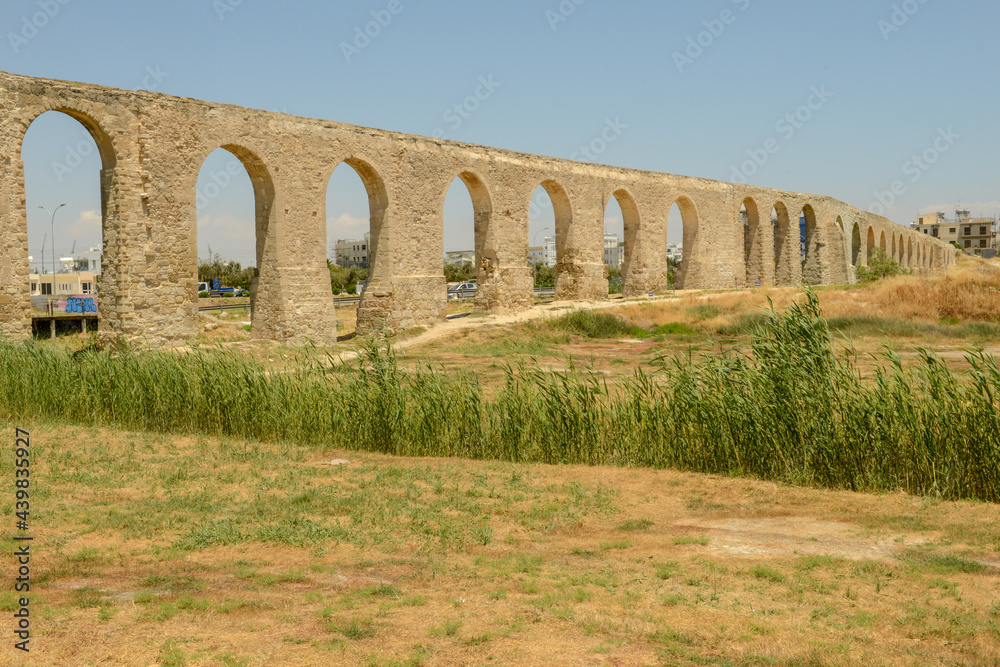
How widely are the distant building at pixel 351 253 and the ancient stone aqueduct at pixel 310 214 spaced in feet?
266

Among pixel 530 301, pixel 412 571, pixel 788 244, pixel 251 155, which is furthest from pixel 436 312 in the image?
pixel 788 244

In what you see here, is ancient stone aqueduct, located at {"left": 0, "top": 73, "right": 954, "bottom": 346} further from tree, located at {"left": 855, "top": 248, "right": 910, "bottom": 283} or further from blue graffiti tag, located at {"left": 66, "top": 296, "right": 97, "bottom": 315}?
blue graffiti tag, located at {"left": 66, "top": 296, "right": 97, "bottom": 315}

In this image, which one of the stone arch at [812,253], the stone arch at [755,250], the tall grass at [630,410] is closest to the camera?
the tall grass at [630,410]

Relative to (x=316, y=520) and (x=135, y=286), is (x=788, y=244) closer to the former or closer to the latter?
(x=135, y=286)

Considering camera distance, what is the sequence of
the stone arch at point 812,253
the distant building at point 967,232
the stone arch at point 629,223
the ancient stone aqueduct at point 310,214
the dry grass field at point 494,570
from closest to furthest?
1. the dry grass field at point 494,570
2. the ancient stone aqueduct at point 310,214
3. the stone arch at point 629,223
4. the stone arch at point 812,253
5. the distant building at point 967,232

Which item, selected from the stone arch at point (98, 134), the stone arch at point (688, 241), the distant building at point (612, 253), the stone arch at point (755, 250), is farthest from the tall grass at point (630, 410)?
the distant building at point (612, 253)

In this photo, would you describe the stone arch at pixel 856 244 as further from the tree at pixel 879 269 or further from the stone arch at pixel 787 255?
the stone arch at pixel 787 255

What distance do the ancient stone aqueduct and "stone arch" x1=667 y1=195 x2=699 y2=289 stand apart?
0.04m

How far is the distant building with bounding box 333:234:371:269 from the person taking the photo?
107 meters

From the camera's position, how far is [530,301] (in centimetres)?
2189

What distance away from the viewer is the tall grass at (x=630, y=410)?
6387 millimetres

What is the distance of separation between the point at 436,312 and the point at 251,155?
18.2 feet

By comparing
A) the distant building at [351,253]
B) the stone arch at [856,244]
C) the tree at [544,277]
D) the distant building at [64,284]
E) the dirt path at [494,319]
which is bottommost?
the dirt path at [494,319]

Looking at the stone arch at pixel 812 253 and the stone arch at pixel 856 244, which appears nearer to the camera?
the stone arch at pixel 812 253
